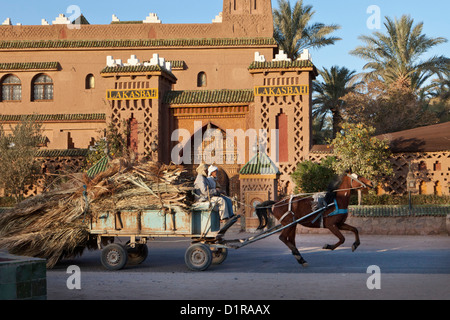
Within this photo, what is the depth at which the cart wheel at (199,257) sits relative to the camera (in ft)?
40.7

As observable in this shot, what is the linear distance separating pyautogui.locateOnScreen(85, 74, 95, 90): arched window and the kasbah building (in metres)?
0.06

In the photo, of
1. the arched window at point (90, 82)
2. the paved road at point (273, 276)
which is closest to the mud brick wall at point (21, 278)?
the paved road at point (273, 276)

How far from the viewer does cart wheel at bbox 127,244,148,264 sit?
14.1 m

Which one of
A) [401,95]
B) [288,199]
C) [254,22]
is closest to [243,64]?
[254,22]

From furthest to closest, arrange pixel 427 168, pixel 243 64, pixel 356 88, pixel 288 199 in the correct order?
pixel 356 88 → pixel 243 64 → pixel 427 168 → pixel 288 199

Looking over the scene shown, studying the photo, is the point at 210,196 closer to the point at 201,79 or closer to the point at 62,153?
the point at 62,153

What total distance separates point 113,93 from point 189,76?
804cm

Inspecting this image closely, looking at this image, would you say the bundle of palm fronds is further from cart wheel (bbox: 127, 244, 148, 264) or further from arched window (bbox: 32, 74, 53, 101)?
arched window (bbox: 32, 74, 53, 101)

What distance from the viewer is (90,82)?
36.8 meters

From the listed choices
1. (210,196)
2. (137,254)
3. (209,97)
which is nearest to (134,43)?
(209,97)

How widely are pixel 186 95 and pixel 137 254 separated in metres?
15.7

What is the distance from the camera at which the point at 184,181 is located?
1353 centimetres

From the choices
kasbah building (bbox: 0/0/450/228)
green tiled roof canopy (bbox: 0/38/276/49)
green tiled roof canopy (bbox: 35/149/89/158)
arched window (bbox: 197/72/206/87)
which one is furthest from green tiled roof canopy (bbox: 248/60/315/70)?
green tiled roof canopy (bbox: 35/149/89/158)

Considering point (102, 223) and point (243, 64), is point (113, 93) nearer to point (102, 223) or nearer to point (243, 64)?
point (243, 64)
